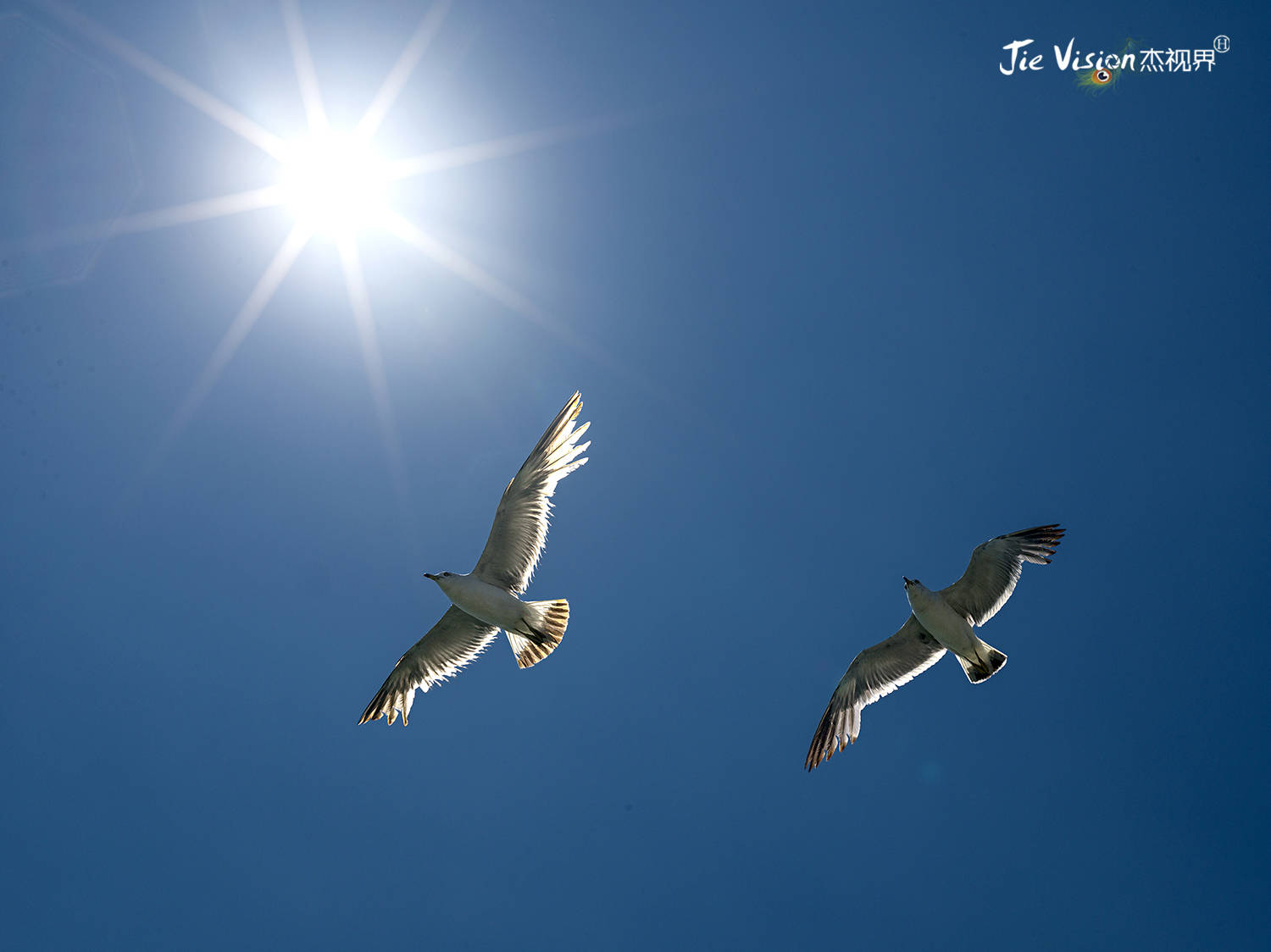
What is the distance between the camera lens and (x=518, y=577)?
15.0 metres

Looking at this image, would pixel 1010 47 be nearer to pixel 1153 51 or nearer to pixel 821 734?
pixel 1153 51

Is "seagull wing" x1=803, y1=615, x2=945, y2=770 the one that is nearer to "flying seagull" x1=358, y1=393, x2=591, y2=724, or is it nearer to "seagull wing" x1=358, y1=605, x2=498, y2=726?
"flying seagull" x1=358, y1=393, x2=591, y2=724

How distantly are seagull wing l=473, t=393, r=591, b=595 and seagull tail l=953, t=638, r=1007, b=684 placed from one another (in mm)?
6915

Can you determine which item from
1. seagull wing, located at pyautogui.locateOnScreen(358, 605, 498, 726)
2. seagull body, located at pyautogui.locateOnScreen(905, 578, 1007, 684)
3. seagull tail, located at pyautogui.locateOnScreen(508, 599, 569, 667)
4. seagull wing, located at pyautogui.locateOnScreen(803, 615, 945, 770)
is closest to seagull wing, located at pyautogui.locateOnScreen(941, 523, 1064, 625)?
seagull body, located at pyautogui.locateOnScreen(905, 578, 1007, 684)

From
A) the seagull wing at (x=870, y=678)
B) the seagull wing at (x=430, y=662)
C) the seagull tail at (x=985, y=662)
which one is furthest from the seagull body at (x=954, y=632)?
the seagull wing at (x=430, y=662)

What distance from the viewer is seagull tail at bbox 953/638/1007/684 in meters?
14.5

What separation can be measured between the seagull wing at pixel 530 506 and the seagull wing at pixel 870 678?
5.66m

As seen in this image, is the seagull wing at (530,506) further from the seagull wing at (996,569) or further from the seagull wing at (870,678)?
the seagull wing at (996,569)

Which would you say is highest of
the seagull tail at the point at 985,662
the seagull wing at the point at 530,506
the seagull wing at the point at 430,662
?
the seagull wing at the point at 530,506

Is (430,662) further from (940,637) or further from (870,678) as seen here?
(940,637)

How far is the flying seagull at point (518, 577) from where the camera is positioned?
14.4 meters

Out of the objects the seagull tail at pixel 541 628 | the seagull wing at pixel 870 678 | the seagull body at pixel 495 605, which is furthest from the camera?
the seagull wing at pixel 870 678

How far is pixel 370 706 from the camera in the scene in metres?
15.4

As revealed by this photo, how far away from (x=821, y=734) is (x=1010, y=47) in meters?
15.3
